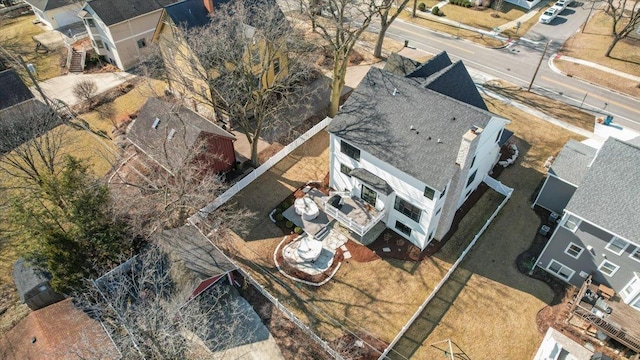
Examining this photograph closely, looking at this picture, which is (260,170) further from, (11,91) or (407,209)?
(11,91)

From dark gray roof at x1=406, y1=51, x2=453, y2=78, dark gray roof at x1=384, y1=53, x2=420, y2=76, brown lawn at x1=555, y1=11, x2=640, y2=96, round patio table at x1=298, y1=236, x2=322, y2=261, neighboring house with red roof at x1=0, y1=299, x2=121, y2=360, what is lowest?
neighboring house with red roof at x1=0, y1=299, x2=121, y2=360

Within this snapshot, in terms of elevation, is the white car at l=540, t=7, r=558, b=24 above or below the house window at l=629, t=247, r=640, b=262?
above

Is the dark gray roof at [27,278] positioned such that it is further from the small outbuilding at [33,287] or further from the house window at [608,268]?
the house window at [608,268]

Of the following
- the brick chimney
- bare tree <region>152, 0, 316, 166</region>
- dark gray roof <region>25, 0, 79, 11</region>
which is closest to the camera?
bare tree <region>152, 0, 316, 166</region>

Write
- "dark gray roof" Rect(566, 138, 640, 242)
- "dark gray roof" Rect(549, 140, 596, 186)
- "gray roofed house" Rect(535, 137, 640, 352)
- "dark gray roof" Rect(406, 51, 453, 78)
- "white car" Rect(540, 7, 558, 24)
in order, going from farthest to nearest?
"white car" Rect(540, 7, 558, 24) < "dark gray roof" Rect(406, 51, 453, 78) < "dark gray roof" Rect(549, 140, 596, 186) < "gray roofed house" Rect(535, 137, 640, 352) < "dark gray roof" Rect(566, 138, 640, 242)

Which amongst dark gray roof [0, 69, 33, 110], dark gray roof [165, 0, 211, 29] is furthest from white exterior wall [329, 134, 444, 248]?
dark gray roof [0, 69, 33, 110]

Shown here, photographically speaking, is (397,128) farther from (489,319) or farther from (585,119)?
(585,119)

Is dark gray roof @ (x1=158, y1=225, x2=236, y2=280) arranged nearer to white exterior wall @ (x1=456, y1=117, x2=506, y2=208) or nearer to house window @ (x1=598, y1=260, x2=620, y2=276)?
white exterior wall @ (x1=456, y1=117, x2=506, y2=208)

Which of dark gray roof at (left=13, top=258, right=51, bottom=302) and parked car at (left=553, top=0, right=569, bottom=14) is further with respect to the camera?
parked car at (left=553, top=0, right=569, bottom=14)

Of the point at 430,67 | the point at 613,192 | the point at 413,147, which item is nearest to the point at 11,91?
the point at 413,147
